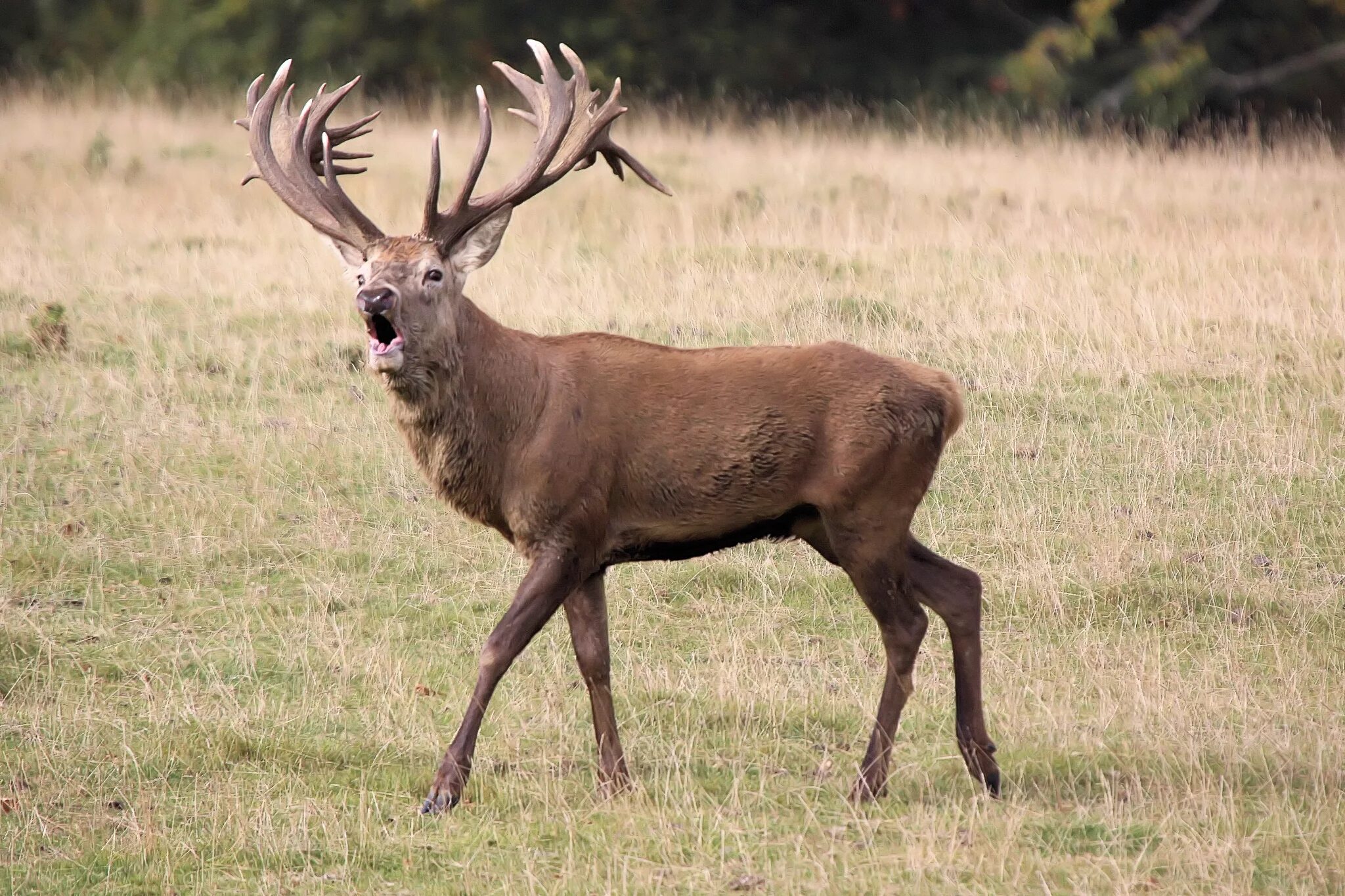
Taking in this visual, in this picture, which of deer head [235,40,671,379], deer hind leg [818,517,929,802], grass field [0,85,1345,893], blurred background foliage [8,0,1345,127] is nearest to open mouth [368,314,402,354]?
deer head [235,40,671,379]

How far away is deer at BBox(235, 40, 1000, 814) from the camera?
593cm

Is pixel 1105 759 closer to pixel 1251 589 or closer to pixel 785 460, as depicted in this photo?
pixel 785 460

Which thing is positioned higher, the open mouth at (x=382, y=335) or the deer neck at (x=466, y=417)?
the open mouth at (x=382, y=335)

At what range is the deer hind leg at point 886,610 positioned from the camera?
5930 mm

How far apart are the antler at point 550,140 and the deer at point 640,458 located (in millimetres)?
26

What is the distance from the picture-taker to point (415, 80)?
24984mm

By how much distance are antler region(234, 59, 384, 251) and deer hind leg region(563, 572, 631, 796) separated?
1.43 m

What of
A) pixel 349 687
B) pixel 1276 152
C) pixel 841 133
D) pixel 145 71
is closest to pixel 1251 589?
pixel 349 687

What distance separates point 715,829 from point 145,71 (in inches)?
862

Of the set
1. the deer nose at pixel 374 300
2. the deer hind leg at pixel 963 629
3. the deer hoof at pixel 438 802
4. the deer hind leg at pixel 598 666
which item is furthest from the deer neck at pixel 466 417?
the deer hind leg at pixel 963 629

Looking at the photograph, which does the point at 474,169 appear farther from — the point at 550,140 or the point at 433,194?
the point at 550,140

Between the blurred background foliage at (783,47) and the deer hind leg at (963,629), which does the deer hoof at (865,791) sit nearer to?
the deer hind leg at (963,629)

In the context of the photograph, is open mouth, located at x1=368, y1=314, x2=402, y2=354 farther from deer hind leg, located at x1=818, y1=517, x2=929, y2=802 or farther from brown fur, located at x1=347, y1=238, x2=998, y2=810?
deer hind leg, located at x1=818, y1=517, x2=929, y2=802

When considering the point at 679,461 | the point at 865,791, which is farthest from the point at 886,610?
the point at 679,461
